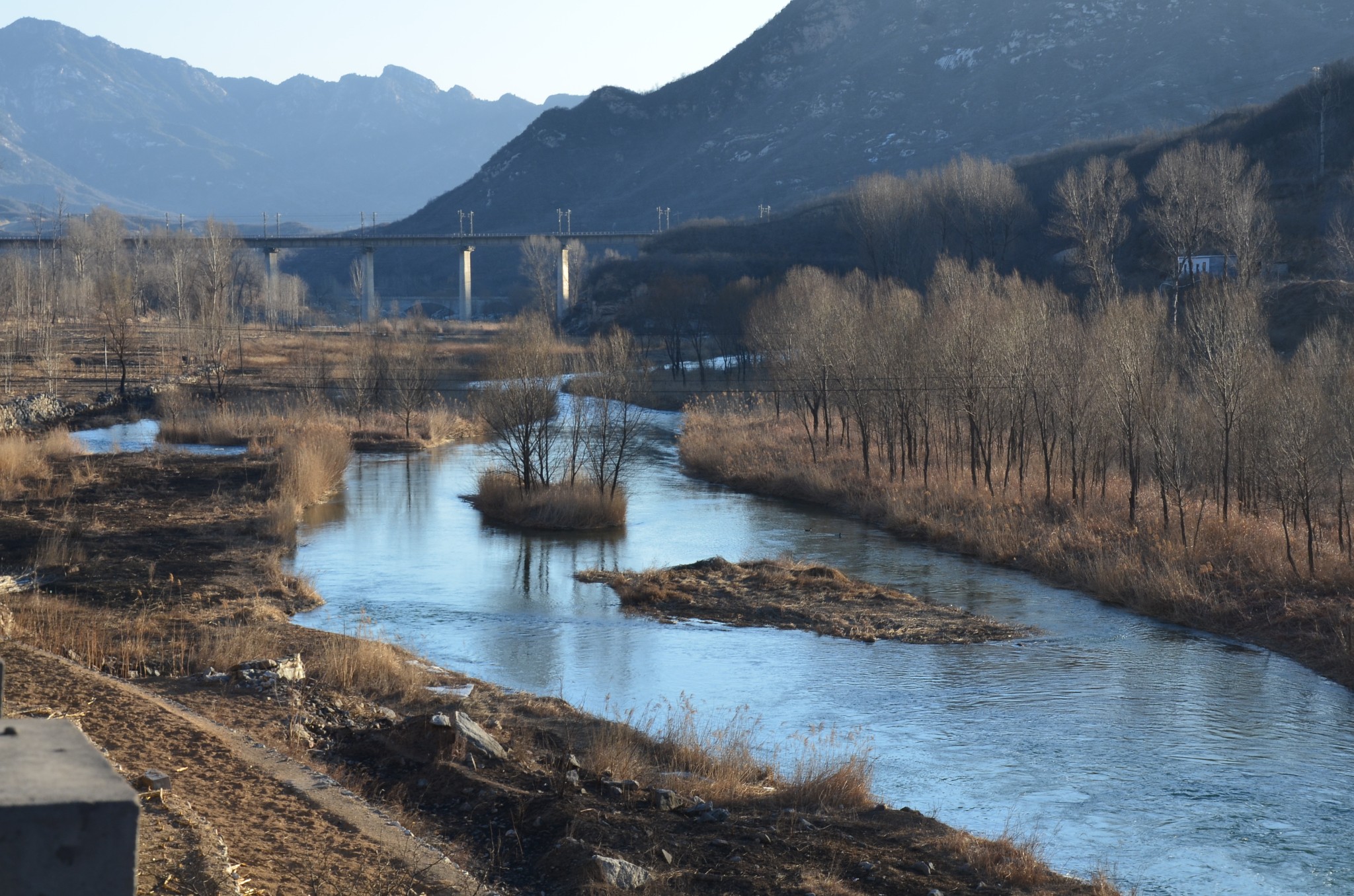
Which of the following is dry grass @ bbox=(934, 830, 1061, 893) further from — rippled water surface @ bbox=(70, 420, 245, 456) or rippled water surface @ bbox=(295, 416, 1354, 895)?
rippled water surface @ bbox=(70, 420, 245, 456)

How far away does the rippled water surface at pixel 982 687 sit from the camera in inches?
509

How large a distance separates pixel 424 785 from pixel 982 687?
420 inches

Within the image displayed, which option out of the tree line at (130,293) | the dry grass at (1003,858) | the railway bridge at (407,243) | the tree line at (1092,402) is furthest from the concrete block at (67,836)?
the railway bridge at (407,243)

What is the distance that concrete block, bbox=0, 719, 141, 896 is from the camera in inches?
116

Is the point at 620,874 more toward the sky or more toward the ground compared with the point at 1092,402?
more toward the ground

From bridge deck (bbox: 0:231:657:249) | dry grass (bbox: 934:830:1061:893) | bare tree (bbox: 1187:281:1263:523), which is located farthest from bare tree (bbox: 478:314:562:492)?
bridge deck (bbox: 0:231:657:249)

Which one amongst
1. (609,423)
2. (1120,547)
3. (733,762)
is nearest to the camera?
(733,762)

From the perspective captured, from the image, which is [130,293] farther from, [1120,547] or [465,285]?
[1120,547]

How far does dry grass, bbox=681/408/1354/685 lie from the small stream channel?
80 cm

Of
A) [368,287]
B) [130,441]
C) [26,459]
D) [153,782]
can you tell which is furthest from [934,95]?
[153,782]

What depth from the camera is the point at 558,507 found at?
33.4 meters

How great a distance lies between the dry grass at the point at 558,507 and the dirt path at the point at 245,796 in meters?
21.0

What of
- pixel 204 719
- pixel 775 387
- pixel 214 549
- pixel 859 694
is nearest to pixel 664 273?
pixel 775 387

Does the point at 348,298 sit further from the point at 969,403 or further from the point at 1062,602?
the point at 1062,602
